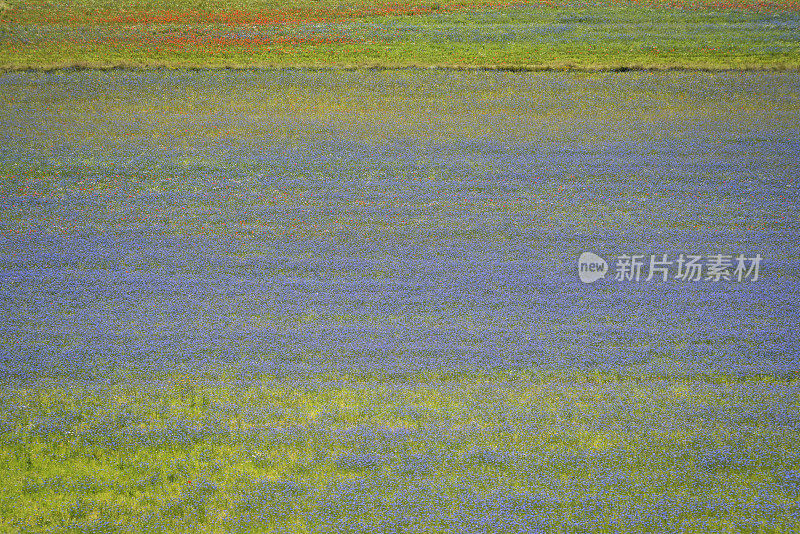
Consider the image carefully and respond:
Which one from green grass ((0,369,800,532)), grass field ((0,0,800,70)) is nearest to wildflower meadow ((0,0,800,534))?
green grass ((0,369,800,532))

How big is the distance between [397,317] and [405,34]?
10.6m

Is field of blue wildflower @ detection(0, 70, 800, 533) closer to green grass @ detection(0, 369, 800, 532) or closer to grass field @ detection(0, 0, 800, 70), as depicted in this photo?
green grass @ detection(0, 369, 800, 532)

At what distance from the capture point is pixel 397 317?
7879 mm

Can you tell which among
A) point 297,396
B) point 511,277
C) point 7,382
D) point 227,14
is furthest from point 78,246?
point 227,14

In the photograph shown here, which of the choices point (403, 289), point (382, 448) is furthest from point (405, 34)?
point (382, 448)

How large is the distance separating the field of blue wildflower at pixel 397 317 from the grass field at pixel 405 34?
6.77 ft

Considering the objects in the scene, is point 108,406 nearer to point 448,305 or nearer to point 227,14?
point 448,305

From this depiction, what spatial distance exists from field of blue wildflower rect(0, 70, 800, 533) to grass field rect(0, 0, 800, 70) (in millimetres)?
2065

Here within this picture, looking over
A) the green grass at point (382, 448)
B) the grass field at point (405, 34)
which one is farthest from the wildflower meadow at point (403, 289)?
the grass field at point (405, 34)

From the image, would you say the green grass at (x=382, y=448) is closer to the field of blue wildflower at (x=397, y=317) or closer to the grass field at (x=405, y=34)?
the field of blue wildflower at (x=397, y=317)

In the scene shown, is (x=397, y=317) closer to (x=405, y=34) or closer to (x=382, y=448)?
(x=382, y=448)

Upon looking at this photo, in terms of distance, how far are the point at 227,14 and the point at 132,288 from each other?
12.0 metres

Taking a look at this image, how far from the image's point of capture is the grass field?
1482cm

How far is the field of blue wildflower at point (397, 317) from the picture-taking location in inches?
232
